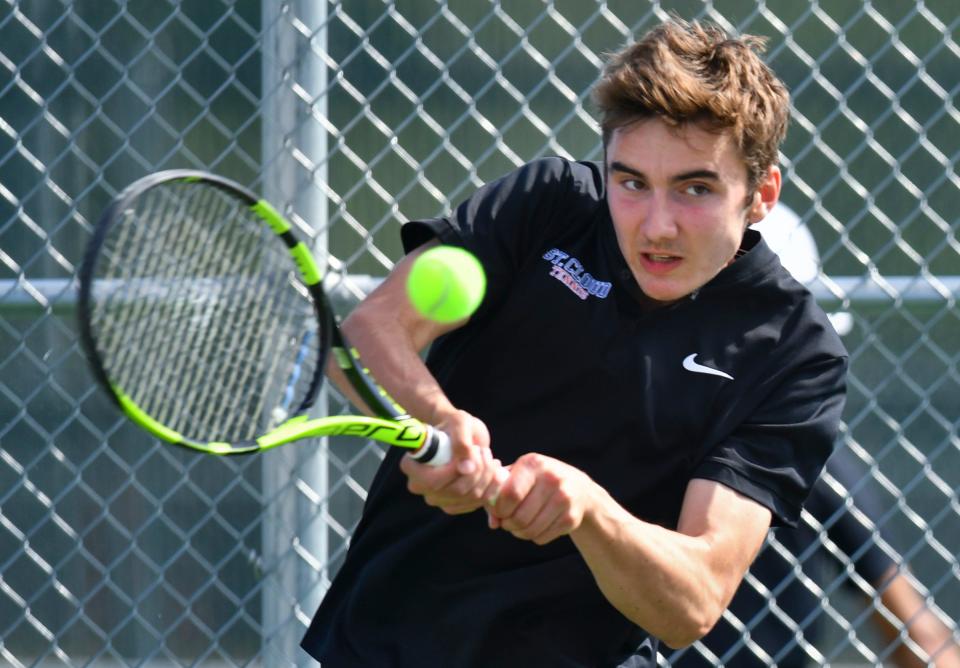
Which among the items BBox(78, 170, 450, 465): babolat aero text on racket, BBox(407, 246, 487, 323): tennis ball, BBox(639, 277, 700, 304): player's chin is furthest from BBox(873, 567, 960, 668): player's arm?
BBox(407, 246, 487, 323): tennis ball

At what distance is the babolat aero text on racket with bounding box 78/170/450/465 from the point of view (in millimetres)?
1975

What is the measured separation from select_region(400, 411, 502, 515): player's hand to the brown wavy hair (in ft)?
1.97

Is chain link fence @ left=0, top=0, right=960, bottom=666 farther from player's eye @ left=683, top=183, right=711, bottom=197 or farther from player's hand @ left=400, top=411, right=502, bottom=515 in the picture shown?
player's hand @ left=400, top=411, right=502, bottom=515

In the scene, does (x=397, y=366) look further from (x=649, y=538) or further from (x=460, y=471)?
(x=649, y=538)

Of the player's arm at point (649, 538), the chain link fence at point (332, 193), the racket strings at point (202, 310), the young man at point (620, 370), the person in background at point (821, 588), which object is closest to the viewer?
the player's arm at point (649, 538)

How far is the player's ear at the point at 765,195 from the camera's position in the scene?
2322mm

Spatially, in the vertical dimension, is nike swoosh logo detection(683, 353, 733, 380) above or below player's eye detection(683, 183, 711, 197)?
below

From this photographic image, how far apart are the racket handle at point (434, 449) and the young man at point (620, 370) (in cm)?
19

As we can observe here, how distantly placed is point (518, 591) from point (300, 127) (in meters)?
1.24

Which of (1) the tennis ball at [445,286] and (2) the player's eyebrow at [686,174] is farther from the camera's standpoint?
(2) the player's eyebrow at [686,174]

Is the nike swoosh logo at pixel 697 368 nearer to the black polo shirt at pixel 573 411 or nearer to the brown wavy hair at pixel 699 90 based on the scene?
the black polo shirt at pixel 573 411

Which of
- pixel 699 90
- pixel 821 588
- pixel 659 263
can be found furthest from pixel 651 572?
pixel 821 588

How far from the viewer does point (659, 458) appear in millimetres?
2268

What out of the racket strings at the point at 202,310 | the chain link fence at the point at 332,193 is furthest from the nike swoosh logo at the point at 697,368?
the chain link fence at the point at 332,193
